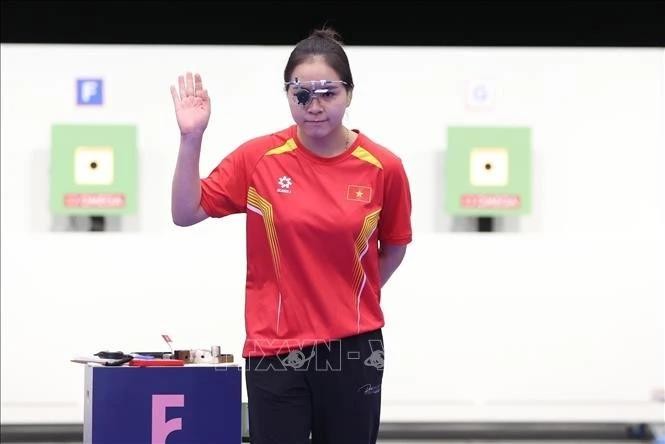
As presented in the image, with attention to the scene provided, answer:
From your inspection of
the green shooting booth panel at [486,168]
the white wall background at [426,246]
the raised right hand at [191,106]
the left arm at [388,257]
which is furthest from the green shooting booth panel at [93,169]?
the raised right hand at [191,106]

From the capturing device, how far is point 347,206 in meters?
2.13

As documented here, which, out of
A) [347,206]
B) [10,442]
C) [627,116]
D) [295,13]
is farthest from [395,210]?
[10,442]

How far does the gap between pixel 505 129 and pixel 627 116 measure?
593mm

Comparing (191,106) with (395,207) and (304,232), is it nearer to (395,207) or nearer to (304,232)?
(304,232)

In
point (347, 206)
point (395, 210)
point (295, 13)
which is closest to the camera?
point (347, 206)

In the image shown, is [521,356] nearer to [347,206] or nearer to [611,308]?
[611,308]

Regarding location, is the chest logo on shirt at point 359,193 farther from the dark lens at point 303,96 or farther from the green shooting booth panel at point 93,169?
the green shooting booth panel at point 93,169

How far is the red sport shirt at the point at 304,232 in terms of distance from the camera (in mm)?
2094

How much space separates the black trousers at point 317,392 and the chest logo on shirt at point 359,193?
0.86ft

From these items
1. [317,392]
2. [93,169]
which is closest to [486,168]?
[93,169]

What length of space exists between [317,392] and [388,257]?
406 mm

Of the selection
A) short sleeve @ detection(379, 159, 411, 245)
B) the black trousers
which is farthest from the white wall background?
the black trousers

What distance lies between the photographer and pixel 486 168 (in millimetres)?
5070

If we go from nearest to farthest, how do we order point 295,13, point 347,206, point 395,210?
point 347,206 < point 395,210 < point 295,13
